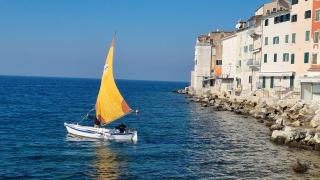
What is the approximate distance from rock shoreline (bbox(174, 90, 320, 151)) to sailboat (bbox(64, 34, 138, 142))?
1319 centimetres

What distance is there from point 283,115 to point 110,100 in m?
21.1

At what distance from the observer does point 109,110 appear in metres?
43.4

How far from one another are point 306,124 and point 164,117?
79.9ft

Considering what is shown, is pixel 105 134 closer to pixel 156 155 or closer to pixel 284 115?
pixel 156 155

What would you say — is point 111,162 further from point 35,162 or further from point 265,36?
point 265,36

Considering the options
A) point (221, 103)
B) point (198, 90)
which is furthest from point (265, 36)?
point (198, 90)

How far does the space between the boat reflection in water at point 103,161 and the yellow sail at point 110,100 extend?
294 cm

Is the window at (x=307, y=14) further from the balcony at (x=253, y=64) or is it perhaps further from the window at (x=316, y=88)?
the balcony at (x=253, y=64)

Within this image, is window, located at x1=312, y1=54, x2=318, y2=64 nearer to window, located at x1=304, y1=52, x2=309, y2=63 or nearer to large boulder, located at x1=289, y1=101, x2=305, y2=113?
window, located at x1=304, y1=52, x2=309, y2=63

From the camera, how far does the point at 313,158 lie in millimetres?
34281

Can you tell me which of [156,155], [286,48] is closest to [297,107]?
[286,48]

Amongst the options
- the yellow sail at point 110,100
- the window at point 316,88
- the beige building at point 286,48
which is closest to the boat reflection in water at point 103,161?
the yellow sail at point 110,100

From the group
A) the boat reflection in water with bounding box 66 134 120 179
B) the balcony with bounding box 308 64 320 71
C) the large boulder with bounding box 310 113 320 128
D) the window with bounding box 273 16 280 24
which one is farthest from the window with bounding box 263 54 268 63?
the boat reflection in water with bounding box 66 134 120 179

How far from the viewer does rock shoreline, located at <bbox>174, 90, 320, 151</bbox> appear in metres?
39.1
